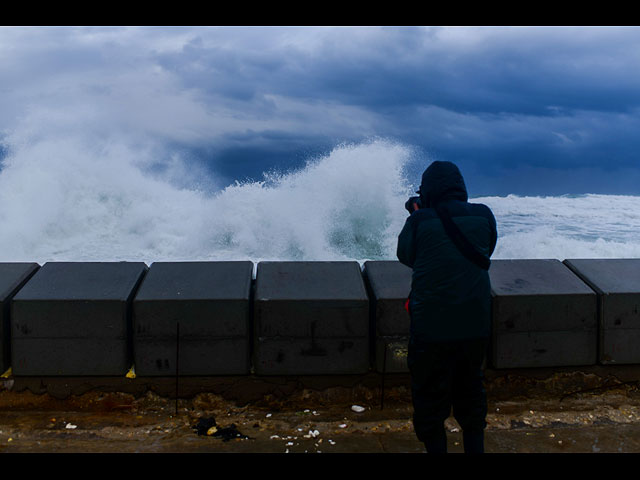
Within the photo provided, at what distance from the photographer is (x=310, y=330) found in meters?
3.66

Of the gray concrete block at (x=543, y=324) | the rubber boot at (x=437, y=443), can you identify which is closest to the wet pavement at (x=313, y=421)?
the gray concrete block at (x=543, y=324)

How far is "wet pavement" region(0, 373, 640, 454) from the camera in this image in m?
3.29

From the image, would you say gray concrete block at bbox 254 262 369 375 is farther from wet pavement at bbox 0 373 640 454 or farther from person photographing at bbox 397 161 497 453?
person photographing at bbox 397 161 497 453

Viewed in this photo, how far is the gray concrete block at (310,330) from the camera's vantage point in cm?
363

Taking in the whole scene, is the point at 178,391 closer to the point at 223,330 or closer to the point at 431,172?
the point at 223,330

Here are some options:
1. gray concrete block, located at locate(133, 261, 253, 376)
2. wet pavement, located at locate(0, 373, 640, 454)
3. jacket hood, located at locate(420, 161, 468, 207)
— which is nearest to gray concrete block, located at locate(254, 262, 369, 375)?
gray concrete block, located at locate(133, 261, 253, 376)

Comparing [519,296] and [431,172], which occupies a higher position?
[431,172]

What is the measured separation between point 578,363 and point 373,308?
1.47 metres

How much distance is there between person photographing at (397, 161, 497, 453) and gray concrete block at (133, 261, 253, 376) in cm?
129

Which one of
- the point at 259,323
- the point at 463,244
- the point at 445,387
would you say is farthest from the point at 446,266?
the point at 259,323

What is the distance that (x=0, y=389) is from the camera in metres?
3.73

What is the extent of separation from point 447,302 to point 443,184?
1.90ft

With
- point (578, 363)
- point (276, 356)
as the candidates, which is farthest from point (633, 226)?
point (276, 356)

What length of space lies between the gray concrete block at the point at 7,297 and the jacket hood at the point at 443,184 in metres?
2.74
